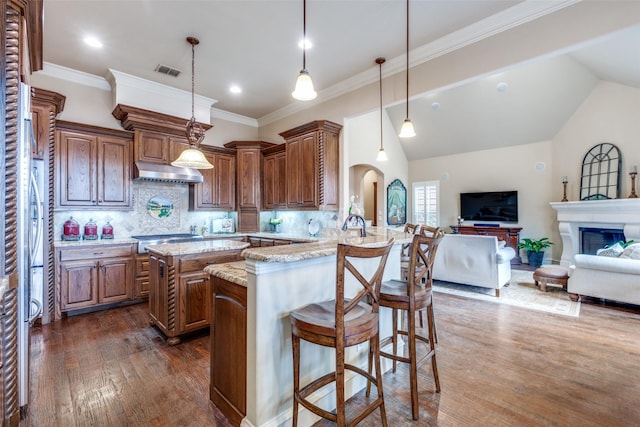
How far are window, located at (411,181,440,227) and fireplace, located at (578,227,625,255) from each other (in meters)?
3.40

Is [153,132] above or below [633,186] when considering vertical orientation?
above

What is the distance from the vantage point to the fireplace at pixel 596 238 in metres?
5.96

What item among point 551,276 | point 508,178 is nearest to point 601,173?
point 508,178

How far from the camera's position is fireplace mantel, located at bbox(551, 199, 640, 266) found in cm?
547

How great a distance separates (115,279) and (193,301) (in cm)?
176

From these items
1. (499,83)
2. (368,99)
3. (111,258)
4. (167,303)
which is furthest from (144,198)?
(499,83)

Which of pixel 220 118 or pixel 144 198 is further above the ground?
pixel 220 118

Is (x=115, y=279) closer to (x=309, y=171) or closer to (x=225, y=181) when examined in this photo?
(x=225, y=181)

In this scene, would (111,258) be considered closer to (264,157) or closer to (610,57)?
(264,157)

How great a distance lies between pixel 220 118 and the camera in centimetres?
584

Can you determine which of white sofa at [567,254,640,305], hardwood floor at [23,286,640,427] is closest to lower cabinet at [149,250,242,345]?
hardwood floor at [23,286,640,427]

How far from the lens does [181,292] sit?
288cm

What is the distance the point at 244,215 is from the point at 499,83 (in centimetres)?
618

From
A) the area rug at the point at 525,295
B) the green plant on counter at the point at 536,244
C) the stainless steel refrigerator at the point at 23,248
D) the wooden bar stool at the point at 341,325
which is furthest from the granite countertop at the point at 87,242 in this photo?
the green plant on counter at the point at 536,244
